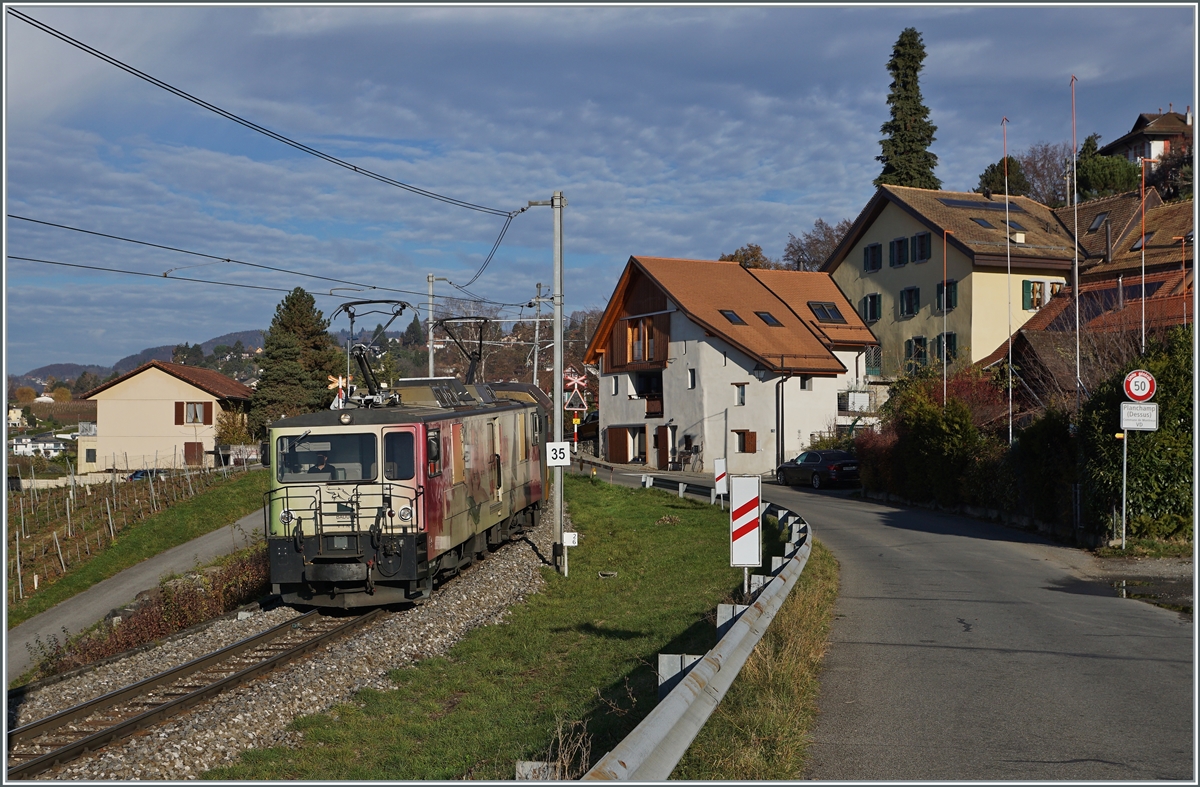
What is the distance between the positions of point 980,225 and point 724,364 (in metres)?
13.6

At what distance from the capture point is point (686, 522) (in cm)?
2661

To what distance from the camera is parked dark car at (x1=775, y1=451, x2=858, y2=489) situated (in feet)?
128

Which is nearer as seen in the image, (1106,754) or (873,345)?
(1106,754)

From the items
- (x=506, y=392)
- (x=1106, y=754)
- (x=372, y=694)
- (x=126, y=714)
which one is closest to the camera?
(x=1106, y=754)

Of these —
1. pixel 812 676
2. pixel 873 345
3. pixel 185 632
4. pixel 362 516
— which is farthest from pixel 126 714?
pixel 873 345

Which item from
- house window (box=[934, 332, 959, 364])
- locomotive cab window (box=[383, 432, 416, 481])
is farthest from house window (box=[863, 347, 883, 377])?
locomotive cab window (box=[383, 432, 416, 481])

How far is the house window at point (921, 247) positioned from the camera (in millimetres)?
47812

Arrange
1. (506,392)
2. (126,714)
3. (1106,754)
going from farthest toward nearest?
(506,392), (126,714), (1106,754)

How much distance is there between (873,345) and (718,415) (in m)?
9.33

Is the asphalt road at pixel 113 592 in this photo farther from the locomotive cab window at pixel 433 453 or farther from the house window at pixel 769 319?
the house window at pixel 769 319

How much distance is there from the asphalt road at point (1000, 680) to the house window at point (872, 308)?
3674 cm

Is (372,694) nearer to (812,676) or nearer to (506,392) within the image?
(812,676)

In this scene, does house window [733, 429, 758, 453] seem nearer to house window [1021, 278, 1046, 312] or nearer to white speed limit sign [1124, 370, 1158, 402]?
house window [1021, 278, 1046, 312]

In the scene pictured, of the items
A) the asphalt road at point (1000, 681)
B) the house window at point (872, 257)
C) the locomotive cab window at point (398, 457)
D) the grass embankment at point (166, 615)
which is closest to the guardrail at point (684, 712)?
the asphalt road at point (1000, 681)
